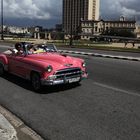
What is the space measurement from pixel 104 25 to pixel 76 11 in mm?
22936

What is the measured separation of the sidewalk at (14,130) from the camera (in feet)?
17.8

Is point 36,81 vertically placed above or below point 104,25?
below

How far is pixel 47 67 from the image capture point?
30.0 feet

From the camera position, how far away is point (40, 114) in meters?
7.11

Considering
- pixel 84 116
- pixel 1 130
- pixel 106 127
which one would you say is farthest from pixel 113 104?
A: pixel 1 130

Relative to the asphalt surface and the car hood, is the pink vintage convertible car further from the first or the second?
the asphalt surface

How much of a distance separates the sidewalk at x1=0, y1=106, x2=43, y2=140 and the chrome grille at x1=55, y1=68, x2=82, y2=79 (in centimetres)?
252

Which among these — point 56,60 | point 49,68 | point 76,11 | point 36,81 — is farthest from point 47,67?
point 76,11

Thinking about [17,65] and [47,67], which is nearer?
[47,67]

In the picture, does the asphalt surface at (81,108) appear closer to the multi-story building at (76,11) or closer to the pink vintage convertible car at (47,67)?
the pink vintage convertible car at (47,67)

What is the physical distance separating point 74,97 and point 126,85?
2.37 meters

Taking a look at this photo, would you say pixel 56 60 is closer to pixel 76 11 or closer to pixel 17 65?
pixel 17 65

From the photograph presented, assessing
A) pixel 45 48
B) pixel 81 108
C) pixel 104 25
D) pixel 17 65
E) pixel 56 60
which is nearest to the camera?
pixel 81 108

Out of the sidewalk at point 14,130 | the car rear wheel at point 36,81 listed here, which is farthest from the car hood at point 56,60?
the sidewalk at point 14,130
